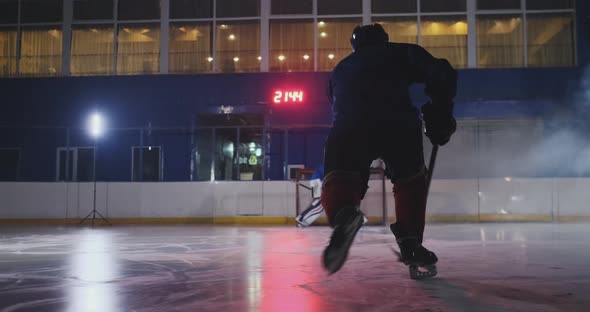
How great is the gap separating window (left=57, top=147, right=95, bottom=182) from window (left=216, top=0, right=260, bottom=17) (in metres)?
6.25

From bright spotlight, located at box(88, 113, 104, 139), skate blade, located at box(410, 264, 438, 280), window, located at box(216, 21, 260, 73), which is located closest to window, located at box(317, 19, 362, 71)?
window, located at box(216, 21, 260, 73)

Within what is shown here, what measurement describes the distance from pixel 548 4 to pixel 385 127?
56.9 ft

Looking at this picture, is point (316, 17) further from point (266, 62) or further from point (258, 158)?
point (258, 158)

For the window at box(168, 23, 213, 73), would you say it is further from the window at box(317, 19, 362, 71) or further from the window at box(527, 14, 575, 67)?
the window at box(527, 14, 575, 67)

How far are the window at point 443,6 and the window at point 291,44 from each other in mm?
3742

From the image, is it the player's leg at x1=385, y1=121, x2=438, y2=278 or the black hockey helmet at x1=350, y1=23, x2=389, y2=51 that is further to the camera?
the black hockey helmet at x1=350, y1=23, x2=389, y2=51

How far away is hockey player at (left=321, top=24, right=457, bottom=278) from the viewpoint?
3.22 m

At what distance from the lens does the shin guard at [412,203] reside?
349cm

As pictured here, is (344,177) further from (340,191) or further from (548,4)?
(548,4)

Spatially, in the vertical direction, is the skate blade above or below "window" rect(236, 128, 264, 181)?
below

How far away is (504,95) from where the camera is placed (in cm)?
1723

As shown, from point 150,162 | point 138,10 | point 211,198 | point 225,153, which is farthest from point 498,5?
point 150,162

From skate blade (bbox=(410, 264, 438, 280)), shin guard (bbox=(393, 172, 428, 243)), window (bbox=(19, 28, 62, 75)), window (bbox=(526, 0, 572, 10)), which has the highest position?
window (bbox=(526, 0, 572, 10))

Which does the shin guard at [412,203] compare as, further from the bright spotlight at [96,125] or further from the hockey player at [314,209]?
the bright spotlight at [96,125]
